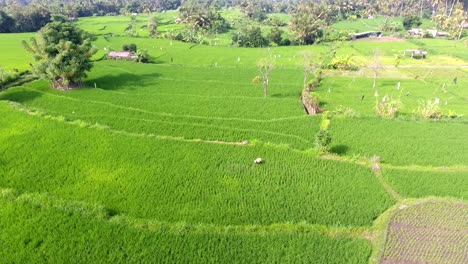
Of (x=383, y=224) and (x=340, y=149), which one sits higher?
(x=340, y=149)

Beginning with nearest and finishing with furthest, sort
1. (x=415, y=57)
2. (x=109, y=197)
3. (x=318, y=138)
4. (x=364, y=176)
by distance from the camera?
(x=109, y=197)
(x=364, y=176)
(x=318, y=138)
(x=415, y=57)

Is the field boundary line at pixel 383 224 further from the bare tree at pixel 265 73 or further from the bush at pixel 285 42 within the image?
the bush at pixel 285 42

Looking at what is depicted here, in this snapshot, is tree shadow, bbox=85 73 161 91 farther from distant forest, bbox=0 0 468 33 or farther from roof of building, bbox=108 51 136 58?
distant forest, bbox=0 0 468 33

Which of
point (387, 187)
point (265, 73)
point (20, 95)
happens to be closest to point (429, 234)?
point (387, 187)

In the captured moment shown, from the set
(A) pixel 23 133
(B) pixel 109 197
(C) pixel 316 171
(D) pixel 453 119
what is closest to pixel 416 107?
(D) pixel 453 119

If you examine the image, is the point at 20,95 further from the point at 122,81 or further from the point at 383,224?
the point at 383,224

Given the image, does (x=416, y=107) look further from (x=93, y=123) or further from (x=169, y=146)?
(x=93, y=123)

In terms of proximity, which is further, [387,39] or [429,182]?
[387,39]

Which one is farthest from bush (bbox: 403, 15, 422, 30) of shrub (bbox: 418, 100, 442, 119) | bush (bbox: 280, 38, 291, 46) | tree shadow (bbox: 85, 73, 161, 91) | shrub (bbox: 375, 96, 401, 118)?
tree shadow (bbox: 85, 73, 161, 91)

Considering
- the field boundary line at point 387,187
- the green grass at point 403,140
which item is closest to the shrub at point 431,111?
the green grass at point 403,140
